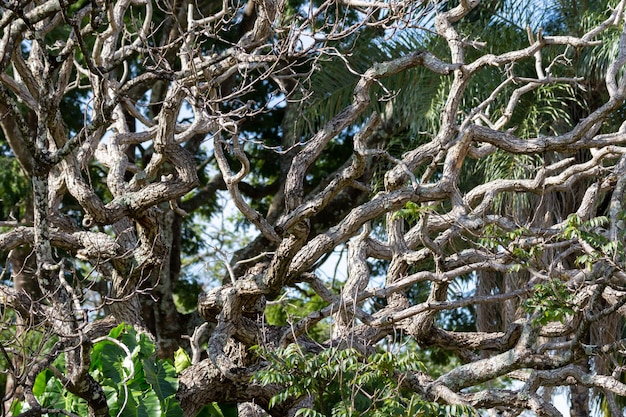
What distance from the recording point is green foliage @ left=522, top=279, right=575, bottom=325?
584cm

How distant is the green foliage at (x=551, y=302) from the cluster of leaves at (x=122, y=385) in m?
2.52

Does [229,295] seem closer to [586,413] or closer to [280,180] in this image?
[586,413]

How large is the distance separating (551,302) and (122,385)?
111 inches

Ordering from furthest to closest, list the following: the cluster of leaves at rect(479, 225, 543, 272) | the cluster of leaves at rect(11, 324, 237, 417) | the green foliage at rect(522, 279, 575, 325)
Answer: the cluster of leaves at rect(11, 324, 237, 417) < the cluster of leaves at rect(479, 225, 543, 272) < the green foliage at rect(522, 279, 575, 325)

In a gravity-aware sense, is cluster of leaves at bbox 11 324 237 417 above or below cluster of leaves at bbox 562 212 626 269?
below

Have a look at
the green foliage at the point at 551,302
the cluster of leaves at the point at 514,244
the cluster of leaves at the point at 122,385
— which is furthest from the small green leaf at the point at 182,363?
the green foliage at the point at 551,302

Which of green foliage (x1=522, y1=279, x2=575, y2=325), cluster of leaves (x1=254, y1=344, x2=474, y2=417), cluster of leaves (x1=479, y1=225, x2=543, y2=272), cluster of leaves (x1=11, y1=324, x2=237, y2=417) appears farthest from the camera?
cluster of leaves (x1=11, y1=324, x2=237, y2=417)

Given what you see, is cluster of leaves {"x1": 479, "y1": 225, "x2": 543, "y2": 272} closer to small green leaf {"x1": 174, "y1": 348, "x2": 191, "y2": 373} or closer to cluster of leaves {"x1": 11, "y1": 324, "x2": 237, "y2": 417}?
cluster of leaves {"x1": 11, "y1": 324, "x2": 237, "y2": 417}

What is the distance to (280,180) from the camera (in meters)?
12.4

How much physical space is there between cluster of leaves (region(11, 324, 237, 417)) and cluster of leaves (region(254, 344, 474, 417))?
3.15 ft

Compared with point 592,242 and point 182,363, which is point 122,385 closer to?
point 182,363

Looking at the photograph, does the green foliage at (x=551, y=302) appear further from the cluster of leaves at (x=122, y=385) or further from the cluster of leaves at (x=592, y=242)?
the cluster of leaves at (x=122, y=385)

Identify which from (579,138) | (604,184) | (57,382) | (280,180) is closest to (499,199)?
(604,184)

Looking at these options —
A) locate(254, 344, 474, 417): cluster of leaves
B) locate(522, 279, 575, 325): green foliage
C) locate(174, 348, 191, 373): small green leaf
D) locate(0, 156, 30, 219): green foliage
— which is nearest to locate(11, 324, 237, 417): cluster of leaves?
locate(174, 348, 191, 373): small green leaf
